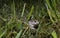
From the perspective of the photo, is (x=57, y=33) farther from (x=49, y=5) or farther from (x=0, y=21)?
(x=0, y=21)

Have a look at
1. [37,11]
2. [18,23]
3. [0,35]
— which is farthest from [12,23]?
[37,11]

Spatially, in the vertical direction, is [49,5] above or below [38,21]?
above

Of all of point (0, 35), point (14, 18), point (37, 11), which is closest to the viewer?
point (0, 35)

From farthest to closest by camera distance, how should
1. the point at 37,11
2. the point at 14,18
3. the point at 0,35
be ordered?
the point at 37,11, the point at 14,18, the point at 0,35

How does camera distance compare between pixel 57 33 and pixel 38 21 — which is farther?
pixel 38 21

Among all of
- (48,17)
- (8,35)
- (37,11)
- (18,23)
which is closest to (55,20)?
(48,17)

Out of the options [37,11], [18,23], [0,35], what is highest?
[37,11]

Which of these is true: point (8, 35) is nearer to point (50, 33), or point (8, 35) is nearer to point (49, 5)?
point (50, 33)
